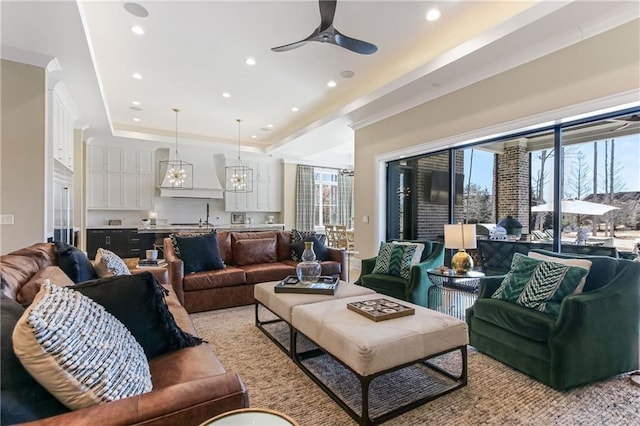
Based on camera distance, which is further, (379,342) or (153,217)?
(153,217)

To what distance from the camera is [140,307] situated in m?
1.57

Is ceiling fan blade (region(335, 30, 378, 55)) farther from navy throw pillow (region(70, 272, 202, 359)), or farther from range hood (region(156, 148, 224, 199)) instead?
range hood (region(156, 148, 224, 199))

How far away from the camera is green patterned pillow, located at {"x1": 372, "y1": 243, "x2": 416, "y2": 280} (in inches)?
150

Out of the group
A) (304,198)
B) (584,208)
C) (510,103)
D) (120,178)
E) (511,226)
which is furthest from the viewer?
Result: (304,198)

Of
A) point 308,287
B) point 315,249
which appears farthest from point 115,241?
point 308,287

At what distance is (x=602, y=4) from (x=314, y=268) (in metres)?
3.41

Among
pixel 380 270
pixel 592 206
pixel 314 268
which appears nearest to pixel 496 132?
pixel 592 206

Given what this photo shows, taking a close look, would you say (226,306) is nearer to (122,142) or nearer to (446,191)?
(446,191)

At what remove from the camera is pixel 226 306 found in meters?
3.97

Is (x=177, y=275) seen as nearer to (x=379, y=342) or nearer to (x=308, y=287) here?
(x=308, y=287)

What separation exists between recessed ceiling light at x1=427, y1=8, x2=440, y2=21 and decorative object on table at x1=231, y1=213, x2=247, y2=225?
7477 mm

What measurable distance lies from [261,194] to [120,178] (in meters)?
3.65

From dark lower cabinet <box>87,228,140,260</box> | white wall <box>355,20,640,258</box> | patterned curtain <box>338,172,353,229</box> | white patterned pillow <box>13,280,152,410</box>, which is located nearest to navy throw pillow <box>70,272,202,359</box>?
white patterned pillow <box>13,280,152,410</box>

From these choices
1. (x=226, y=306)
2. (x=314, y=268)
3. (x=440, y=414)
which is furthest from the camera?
(x=226, y=306)
